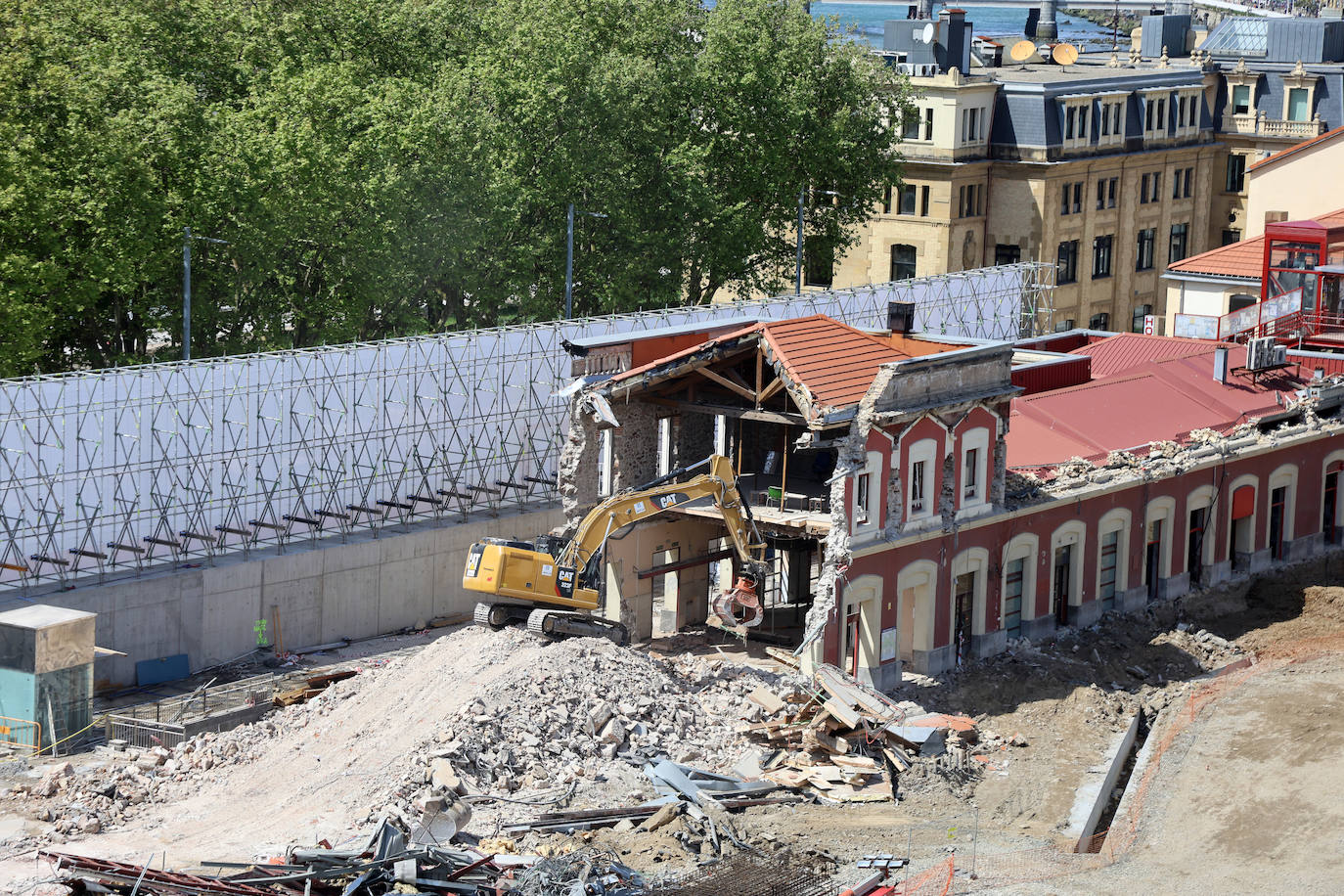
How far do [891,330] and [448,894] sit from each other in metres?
28.9

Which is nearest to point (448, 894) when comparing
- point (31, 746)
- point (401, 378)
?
point (31, 746)

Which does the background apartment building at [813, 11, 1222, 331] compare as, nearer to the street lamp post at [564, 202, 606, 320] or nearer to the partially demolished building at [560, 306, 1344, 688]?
the street lamp post at [564, 202, 606, 320]

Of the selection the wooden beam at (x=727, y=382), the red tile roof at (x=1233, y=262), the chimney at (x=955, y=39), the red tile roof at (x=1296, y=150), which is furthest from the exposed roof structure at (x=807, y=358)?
the chimney at (x=955, y=39)

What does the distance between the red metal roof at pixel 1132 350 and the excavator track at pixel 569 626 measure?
26.1 meters

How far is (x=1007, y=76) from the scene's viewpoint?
→ 10638 cm

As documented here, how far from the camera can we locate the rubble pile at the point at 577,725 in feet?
139

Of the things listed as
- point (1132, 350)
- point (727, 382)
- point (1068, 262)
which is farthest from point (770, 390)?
point (1068, 262)

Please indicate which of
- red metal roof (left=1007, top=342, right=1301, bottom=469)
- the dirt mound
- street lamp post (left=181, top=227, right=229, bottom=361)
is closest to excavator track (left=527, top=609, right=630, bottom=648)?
red metal roof (left=1007, top=342, right=1301, bottom=469)

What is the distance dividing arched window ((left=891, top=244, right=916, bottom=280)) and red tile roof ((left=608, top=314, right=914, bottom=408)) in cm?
4899

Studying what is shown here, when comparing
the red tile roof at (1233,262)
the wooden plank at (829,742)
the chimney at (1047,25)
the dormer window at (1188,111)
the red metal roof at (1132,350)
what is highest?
the chimney at (1047,25)

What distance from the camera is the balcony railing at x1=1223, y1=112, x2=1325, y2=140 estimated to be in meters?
112

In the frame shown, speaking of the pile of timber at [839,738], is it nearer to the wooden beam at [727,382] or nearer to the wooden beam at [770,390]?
the wooden beam at [770,390]

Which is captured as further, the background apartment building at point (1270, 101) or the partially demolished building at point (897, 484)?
the background apartment building at point (1270, 101)

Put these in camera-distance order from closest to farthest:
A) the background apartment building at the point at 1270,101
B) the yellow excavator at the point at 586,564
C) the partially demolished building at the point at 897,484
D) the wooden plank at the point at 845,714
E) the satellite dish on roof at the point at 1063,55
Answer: the wooden plank at the point at 845,714
the yellow excavator at the point at 586,564
the partially demolished building at the point at 897,484
the background apartment building at the point at 1270,101
the satellite dish on roof at the point at 1063,55
